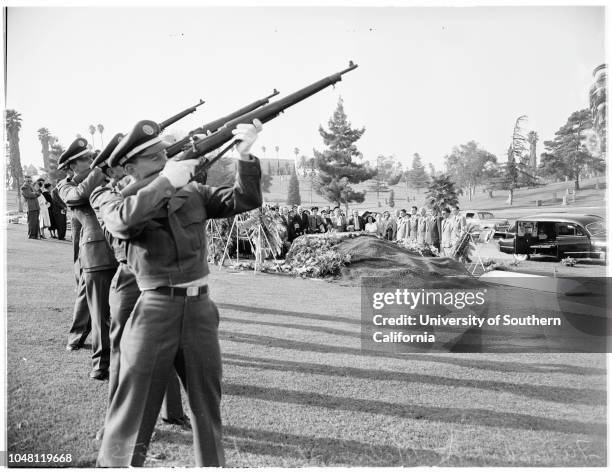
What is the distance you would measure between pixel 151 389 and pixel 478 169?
12.9 metres

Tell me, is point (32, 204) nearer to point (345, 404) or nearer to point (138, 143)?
point (345, 404)

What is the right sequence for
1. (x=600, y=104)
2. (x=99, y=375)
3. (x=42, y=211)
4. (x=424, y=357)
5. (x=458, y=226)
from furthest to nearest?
(x=42, y=211) → (x=458, y=226) → (x=424, y=357) → (x=99, y=375) → (x=600, y=104)

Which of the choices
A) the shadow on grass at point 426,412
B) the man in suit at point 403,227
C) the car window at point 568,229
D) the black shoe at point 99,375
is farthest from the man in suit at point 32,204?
the car window at point 568,229

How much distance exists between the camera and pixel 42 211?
2080 cm

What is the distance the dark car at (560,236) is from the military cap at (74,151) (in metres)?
11.7

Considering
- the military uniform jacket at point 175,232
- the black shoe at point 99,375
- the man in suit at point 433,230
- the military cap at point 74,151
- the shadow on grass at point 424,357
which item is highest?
the military cap at point 74,151

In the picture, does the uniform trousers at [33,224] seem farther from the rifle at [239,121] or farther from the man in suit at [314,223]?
the rifle at [239,121]

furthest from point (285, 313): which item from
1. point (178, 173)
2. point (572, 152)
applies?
point (178, 173)

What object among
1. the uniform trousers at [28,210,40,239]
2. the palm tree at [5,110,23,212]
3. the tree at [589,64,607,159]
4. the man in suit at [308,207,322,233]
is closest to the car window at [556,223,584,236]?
the man in suit at [308,207,322,233]

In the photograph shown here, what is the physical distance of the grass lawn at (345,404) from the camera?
12.7 feet

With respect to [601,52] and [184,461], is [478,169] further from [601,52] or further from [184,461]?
[184,461]

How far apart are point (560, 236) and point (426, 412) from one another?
484 inches

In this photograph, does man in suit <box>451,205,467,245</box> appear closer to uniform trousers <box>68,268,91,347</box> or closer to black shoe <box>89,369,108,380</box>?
uniform trousers <box>68,268,91,347</box>

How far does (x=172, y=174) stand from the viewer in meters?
3.00
